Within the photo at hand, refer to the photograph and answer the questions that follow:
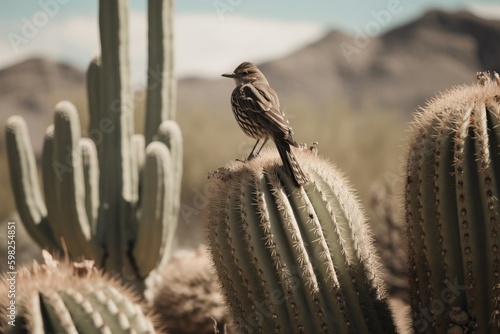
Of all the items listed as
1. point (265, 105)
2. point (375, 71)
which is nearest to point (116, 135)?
point (265, 105)

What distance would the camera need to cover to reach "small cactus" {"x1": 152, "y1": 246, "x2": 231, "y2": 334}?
5480 mm

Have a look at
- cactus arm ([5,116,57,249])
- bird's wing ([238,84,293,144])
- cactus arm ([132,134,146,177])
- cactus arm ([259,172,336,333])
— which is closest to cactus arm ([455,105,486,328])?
cactus arm ([259,172,336,333])

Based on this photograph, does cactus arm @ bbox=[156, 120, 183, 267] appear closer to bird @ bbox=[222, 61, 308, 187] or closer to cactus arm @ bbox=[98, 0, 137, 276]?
cactus arm @ bbox=[98, 0, 137, 276]

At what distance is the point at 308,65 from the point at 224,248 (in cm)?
1896

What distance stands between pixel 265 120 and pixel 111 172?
2.69 meters

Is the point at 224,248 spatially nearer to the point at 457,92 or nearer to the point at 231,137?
the point at 457,92

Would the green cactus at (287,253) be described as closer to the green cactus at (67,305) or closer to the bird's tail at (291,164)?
the bird's tail at (291,164)

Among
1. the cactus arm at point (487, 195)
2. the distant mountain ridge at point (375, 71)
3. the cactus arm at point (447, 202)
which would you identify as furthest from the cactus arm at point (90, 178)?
the distant mountain ridge at point (375, 71)

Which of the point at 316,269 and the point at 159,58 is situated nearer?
the point at 316,269

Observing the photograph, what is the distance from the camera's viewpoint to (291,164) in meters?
3.01

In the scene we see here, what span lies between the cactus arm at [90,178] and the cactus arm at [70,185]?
41 millimetres

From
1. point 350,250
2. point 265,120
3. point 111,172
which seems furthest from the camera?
point 111,172

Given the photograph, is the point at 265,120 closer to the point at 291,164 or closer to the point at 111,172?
the point at 291,164

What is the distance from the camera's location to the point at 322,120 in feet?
48.7
